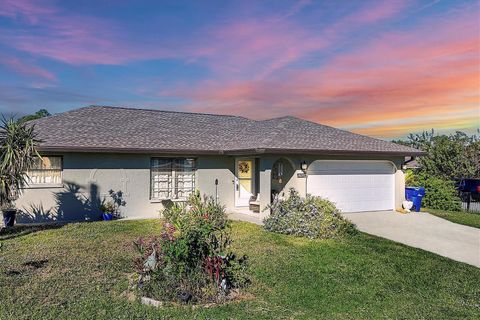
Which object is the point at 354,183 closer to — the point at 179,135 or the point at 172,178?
the point at 172,178

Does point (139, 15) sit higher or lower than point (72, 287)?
higher

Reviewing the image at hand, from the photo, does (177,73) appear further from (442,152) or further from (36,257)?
(442,152)

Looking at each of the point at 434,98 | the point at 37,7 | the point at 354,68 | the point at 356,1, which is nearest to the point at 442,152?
the point at 434,98

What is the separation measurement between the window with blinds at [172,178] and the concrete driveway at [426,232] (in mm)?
6752

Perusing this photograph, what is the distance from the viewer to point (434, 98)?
15.6 m

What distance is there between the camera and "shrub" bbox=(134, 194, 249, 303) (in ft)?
19.0

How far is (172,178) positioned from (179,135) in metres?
2.15

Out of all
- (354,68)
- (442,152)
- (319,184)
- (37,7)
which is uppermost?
(37,7)

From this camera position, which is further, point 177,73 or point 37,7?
point 177,73

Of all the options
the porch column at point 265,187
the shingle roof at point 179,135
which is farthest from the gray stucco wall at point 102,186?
the shingle roof at point 179,135

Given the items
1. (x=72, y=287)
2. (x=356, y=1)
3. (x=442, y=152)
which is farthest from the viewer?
(x=442, y=152)

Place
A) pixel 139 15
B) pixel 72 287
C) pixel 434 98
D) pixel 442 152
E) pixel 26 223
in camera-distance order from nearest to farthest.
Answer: pixel 72 287 < pixel 26 223 < pixel 139 15 < pixel 434 98 < pixel 442 152

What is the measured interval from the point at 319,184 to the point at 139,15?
9.92m

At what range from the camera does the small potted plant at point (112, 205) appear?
44.3 ft
